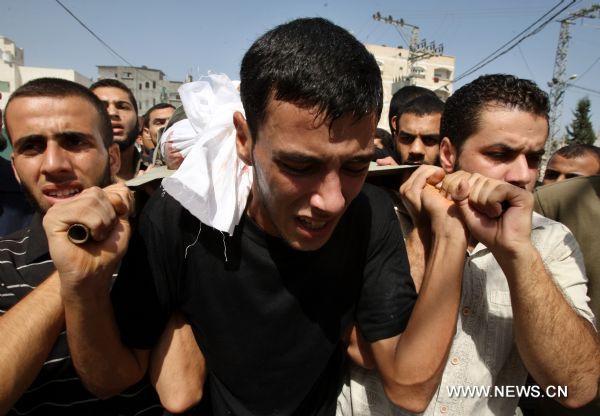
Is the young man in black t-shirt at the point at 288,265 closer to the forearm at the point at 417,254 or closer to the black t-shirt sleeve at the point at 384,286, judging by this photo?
the black t-shirt sleeve at the point at 384,286

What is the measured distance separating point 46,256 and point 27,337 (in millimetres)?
490

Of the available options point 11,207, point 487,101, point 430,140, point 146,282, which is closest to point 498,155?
point 487,101

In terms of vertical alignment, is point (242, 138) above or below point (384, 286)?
above

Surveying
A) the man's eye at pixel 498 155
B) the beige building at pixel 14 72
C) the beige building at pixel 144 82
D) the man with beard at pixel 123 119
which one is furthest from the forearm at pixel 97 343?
the beige building at pixel 144 82

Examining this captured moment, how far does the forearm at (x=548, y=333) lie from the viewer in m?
1.42

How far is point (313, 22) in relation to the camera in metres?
1.37

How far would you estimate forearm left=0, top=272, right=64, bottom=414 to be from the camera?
4.38 ft

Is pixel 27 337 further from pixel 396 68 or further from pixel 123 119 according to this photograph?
pixel 396 68

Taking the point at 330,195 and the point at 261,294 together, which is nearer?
the point at 330,195

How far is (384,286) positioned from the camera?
5.15ft

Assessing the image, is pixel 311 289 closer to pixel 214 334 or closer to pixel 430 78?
pixel 214 334

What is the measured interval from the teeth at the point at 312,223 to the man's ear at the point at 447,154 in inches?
48.1

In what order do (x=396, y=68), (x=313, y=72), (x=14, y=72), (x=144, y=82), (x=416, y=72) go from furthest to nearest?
(x=144, y=82), (x=396, y=68), (x=14, y=72), (x=416, y=72), (x=313, y=72)

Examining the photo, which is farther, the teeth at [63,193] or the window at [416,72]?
the window at [416,72]
